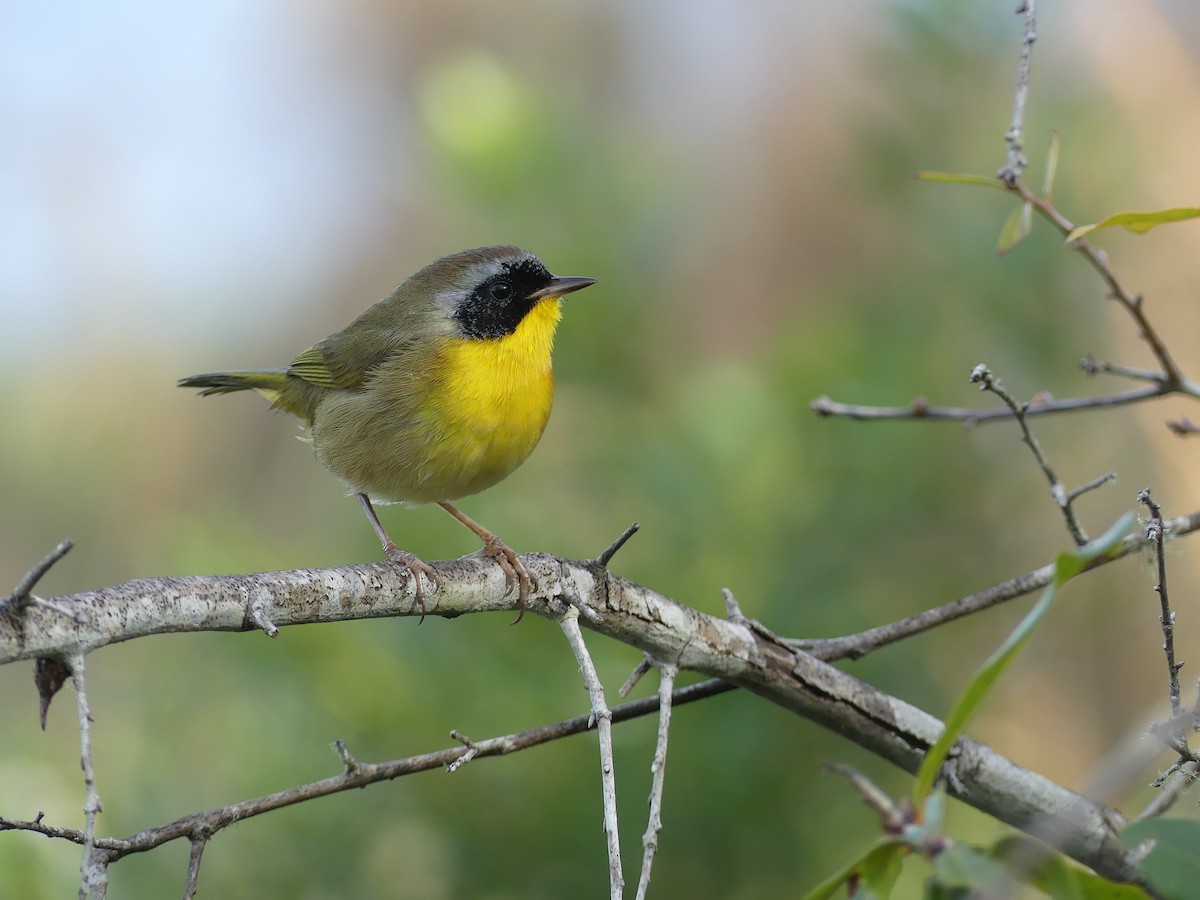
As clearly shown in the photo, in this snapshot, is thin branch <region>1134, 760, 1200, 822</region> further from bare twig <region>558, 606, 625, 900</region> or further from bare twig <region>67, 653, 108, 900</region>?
bare twig <region>67, 653, 108, 900</region>

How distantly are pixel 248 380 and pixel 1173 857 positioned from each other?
3672mm

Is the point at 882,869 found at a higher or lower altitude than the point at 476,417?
higher

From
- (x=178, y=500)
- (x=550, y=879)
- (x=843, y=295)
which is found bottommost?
(x=178, y=500)

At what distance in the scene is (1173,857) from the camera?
1.56 meters

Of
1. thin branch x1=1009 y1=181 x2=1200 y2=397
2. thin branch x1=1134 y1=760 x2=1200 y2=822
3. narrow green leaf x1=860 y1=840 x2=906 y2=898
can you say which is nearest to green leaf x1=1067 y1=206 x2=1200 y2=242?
thin branch x1=1009 y1=181 x2=1200 y2=397

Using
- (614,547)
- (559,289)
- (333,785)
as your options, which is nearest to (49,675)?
(333,785)

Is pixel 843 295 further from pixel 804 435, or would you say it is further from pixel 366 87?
pixel 366 87

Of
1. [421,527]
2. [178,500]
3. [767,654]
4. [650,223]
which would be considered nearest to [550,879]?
[421,527]

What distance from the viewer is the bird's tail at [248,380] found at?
4453 mm

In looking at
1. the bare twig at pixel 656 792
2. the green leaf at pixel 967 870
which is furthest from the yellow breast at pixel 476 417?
the green leaf at pixel 967 870

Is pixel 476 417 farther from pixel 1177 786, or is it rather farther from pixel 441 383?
pixel 1177 786

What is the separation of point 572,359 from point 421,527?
817mm

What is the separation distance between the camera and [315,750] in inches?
152

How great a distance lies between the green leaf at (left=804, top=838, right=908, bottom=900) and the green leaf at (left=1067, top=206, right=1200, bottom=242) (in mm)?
1244
